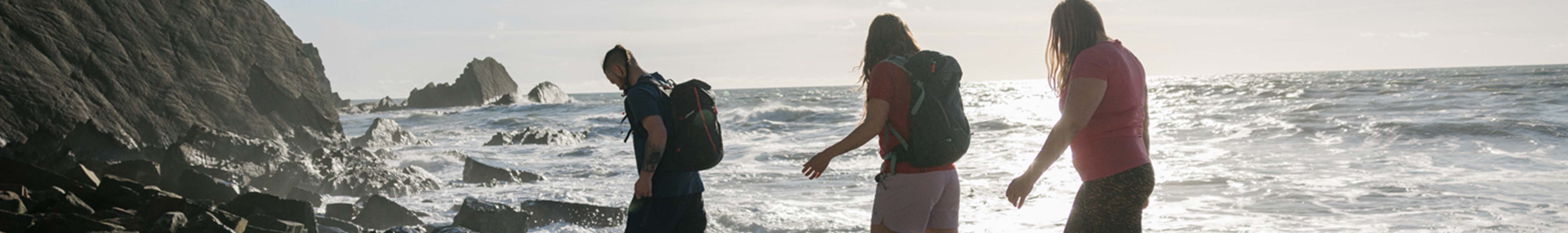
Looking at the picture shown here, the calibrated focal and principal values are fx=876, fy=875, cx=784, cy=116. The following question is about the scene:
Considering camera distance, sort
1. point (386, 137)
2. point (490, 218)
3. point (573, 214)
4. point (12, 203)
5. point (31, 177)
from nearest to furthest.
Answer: point (12, 203)
point (31, 177)
point (490, 218)
point (573, 214)
point (386, 137)

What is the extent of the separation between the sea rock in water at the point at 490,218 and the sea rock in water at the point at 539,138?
1247cm

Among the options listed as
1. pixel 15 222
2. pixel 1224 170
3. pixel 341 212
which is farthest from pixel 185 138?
pixel 1224 170

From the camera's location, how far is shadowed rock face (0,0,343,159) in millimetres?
7914

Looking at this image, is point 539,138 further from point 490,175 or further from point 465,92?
point 465,92

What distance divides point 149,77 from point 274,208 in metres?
5.74

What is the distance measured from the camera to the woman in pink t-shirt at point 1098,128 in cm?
237

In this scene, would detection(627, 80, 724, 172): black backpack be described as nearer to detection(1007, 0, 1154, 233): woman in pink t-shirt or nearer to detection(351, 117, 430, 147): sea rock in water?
detection(1007, 0, 1154, 233): woman in pink t-shirt

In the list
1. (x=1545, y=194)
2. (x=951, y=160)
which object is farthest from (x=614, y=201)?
(x=1545, y=194)

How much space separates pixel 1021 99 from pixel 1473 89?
63.8 ft

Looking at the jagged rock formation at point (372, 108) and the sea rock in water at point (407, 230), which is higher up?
the sea rock in water at point (407, 230)

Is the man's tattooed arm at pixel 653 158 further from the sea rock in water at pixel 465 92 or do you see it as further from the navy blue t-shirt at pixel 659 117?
the sea rock in water at pixel 465 92

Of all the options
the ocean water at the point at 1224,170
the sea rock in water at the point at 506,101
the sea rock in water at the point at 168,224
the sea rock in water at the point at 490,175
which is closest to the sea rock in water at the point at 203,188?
the ocean water at the point at 1224,170

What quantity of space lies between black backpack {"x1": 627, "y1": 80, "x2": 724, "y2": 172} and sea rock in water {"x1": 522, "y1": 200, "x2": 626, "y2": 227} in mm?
3772

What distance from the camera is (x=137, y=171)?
6.50m
